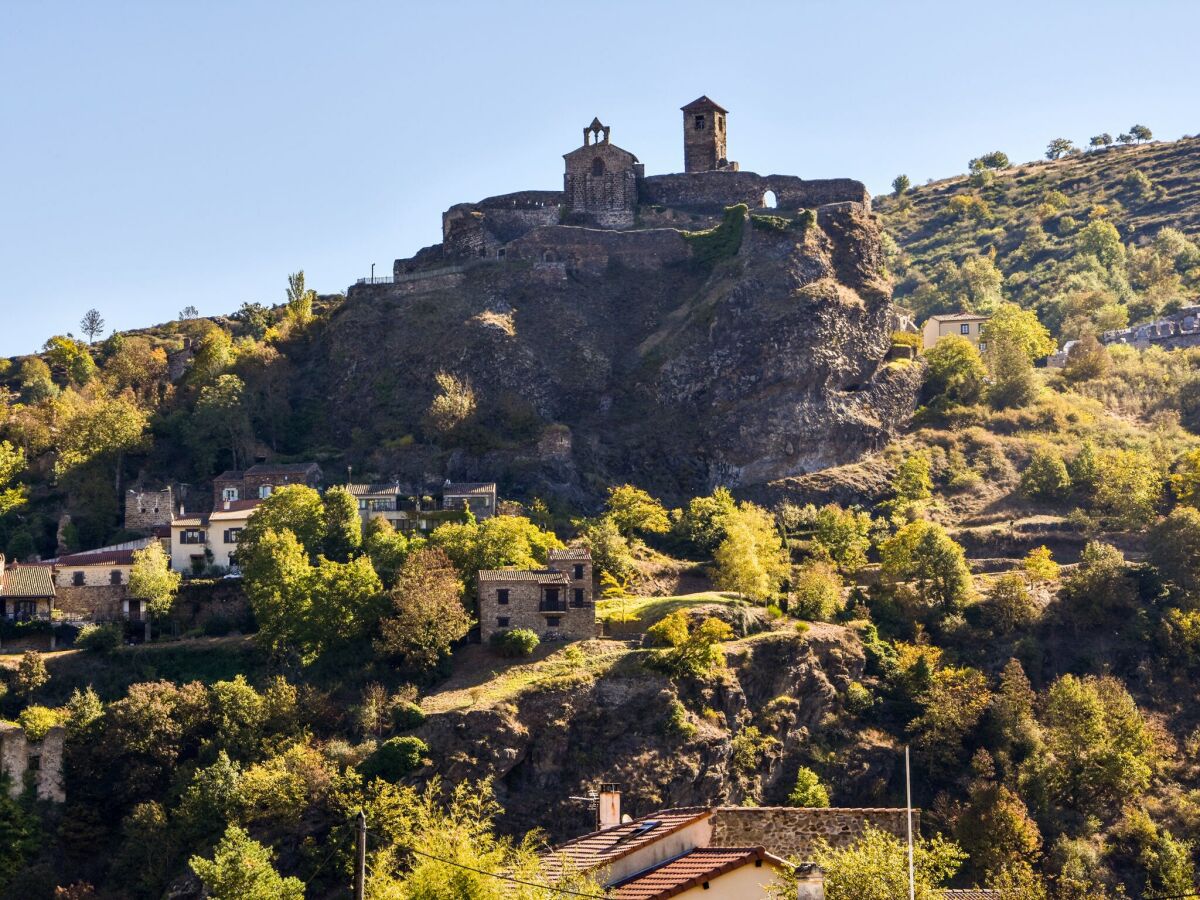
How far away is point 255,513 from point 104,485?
45.1 ft

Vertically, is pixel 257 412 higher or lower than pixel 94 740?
higher

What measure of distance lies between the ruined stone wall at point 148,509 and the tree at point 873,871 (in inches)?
2450

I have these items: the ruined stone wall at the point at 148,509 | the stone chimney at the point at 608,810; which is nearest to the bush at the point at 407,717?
the ruined stone wall at the point at 148,509

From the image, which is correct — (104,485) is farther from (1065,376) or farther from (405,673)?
(1065,376)

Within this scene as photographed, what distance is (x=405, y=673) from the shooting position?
266 ft

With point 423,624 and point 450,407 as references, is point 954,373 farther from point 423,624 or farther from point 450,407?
point 423,624

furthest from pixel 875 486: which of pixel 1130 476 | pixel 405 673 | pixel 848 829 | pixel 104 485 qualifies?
pixel 848 829

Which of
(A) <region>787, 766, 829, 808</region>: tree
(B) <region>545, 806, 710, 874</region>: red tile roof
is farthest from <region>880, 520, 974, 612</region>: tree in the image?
(B) <region>545, 806, 710, 874</region>: red tile roof

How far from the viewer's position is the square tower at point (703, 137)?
122 m

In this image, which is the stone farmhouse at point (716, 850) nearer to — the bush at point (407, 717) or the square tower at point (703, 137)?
the bush at point (407, 717)

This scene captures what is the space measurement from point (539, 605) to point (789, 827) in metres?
40.4

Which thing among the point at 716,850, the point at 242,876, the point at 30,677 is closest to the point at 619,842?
the point at 716,850

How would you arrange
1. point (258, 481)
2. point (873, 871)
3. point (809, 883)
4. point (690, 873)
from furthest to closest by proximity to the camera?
point (258, 481) → point (873, 871) → point (690, 873) → point (809, 883)

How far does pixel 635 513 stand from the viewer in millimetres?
95562
